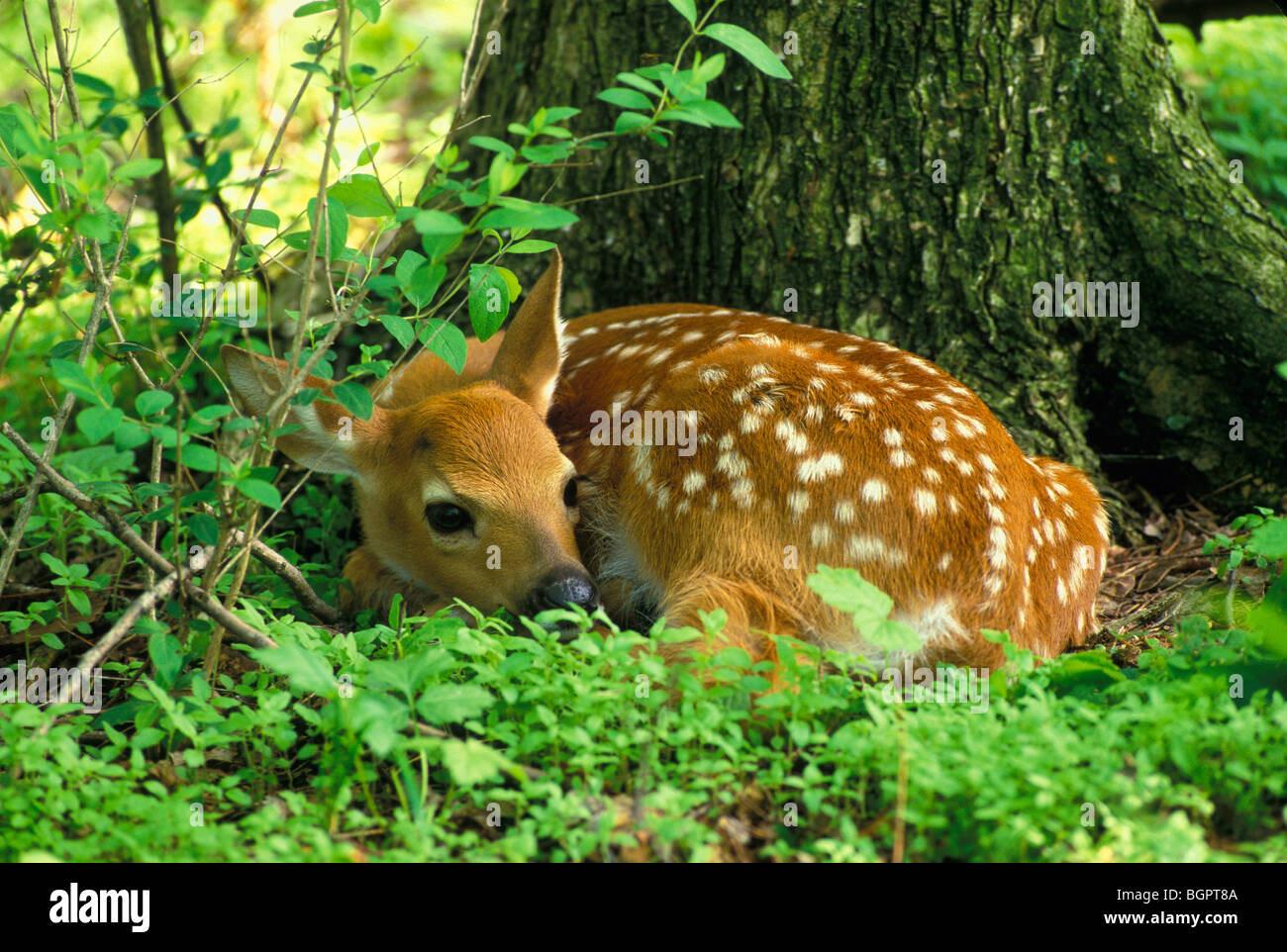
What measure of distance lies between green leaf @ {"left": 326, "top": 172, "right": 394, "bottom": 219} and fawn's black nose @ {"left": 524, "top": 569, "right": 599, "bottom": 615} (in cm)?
126

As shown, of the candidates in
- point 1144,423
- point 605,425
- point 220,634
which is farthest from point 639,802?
point 1144,423

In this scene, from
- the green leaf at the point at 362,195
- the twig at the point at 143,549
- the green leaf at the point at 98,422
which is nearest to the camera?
the green leaf at the point at 98,422

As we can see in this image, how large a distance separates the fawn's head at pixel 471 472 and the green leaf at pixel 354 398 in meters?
0.57

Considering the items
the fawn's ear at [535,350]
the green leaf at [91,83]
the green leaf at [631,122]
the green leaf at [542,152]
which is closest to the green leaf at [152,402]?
the green leaf at [542,152]

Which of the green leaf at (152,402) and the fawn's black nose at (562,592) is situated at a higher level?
the green leaf at (152,402)

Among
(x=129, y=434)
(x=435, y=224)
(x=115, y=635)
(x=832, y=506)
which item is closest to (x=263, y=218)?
(x=129, y=434)

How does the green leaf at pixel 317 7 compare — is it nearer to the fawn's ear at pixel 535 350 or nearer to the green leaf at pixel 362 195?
the green leaf at pixel 362 195

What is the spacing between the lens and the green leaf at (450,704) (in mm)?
2416

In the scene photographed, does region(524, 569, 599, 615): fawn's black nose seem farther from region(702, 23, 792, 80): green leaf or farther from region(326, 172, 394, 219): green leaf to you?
region(702, 23, 792, 80): green leaf

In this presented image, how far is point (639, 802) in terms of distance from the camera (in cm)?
241

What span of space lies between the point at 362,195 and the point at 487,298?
1.41 feet

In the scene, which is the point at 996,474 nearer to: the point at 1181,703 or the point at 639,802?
the point at 1181,703

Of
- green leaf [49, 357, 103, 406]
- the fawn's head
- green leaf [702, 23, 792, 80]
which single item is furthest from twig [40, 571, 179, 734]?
green leaf [702, 23, 792, 80]

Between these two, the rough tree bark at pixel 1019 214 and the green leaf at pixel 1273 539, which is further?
the rough tree bark at pixel 1019 214
